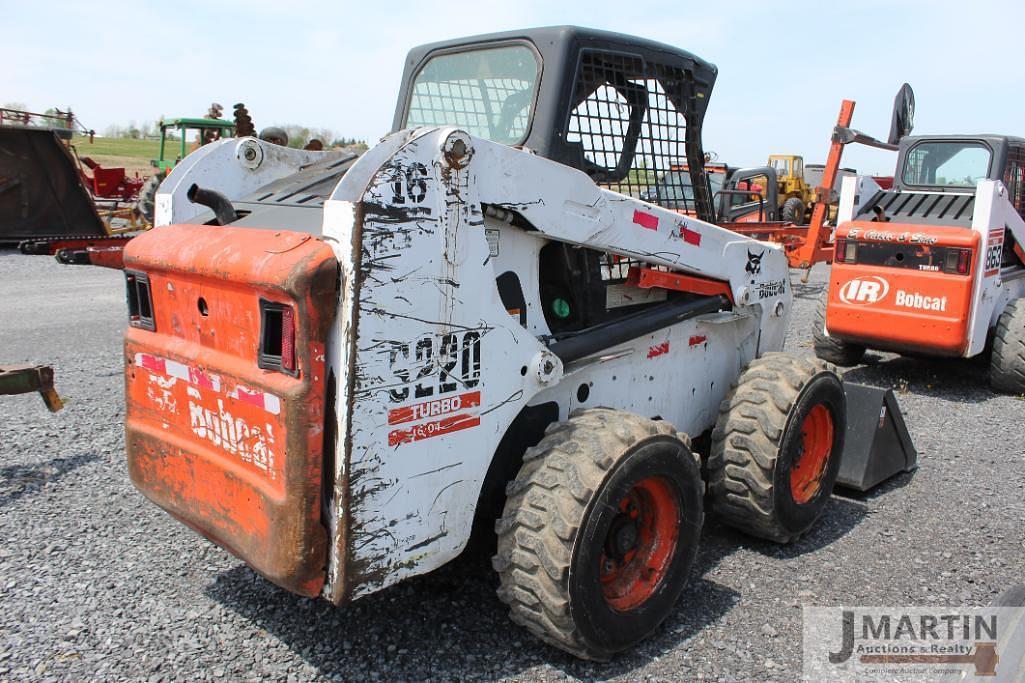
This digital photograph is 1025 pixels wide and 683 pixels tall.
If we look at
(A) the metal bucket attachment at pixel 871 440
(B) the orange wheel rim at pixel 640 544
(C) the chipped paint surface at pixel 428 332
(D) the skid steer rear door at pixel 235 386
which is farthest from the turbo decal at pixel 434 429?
(A) the metal bucket attachment at pixel 871 440

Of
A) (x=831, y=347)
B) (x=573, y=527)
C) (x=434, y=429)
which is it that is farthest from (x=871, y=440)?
(x=831, y=347)

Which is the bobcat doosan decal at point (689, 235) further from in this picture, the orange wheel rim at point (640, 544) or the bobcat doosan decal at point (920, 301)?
the bobcat doosan decal at point (920, 301)

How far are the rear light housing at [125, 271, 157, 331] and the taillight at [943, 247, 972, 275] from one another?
19.1 feet

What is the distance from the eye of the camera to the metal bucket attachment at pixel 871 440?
4.46 meters

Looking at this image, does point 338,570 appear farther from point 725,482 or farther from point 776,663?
point 725,482

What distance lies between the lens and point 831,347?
778cm

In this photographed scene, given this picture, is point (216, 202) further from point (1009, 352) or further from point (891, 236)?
point (1009, 352)

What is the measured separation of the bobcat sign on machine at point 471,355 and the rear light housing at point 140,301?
0.05 ft

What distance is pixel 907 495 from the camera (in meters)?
4.52

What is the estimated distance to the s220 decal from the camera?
7.92 ft

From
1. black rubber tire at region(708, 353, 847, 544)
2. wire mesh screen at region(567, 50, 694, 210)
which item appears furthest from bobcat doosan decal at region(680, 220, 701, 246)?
black rubber tire at region(708, 353, 847, 544)

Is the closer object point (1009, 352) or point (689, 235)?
point (689, 235)

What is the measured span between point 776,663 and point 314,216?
2204 millimetres

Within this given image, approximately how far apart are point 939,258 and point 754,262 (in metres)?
3.21
